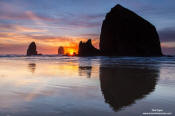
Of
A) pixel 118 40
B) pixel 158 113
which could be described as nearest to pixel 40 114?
pixel 158 113

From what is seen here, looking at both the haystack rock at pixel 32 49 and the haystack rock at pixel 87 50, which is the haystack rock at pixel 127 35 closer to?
the haystack rock at pixel 87 50

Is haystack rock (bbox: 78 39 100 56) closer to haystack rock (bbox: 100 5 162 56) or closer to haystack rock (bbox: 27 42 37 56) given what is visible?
haystack rock (bbox: 100 5 162 56)

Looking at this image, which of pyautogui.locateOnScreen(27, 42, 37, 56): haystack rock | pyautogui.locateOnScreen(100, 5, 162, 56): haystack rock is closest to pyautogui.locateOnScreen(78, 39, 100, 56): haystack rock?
pyautogui.locateOnScreen(100, 5, 162, 56): haystack rock

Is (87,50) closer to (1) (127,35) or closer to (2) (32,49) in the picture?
(1) (127,35)

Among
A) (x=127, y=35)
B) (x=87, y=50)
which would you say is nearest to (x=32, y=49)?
(x=87, y=50)

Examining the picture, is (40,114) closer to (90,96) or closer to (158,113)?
(90,96)

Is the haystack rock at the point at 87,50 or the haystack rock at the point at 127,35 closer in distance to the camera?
the haystack rock at the point at 127,35

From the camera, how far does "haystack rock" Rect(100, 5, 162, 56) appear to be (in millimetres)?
75625

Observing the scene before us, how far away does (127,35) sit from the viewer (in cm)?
7950

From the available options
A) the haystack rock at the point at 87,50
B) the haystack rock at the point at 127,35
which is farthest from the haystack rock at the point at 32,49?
the haystack rock at the point at 127,35

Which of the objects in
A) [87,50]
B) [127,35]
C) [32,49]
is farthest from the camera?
[32,49]

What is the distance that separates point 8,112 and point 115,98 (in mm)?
2558

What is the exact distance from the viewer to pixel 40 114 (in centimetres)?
342

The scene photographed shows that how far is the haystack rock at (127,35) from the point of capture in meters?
75.6
